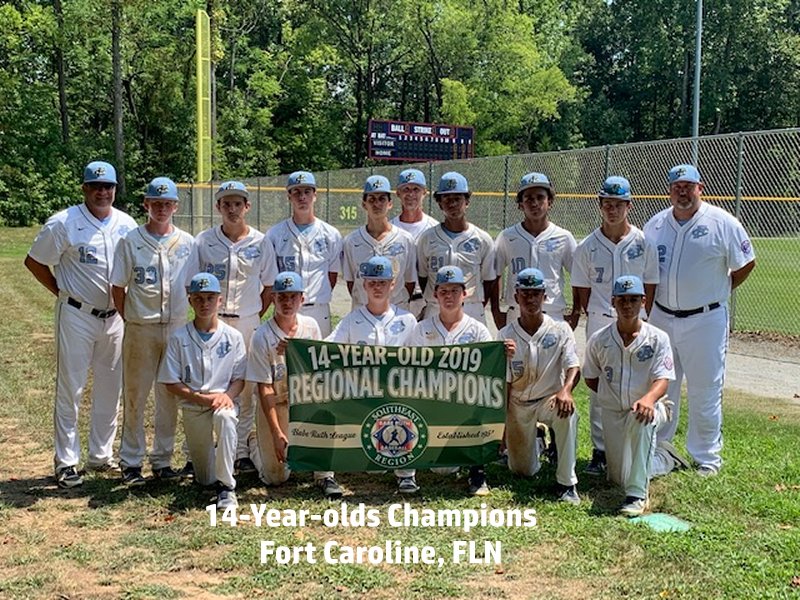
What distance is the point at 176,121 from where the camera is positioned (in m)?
44.6

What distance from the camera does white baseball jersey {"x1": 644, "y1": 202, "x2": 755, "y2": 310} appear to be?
6238 mm

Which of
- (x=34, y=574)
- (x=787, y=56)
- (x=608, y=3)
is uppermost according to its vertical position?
(x=608, y=3)

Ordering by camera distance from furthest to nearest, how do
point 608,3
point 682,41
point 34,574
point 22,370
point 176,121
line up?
point 608,3
point 682,41
point 176,121
point 22,370
point 34,574

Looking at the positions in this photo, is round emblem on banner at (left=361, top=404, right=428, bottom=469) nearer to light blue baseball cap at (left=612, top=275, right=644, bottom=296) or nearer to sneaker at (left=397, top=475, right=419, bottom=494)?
sneaker at (left=397, top=475, right=419, bottom=494)

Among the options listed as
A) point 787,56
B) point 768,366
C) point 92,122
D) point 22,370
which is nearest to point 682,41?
point 787,56

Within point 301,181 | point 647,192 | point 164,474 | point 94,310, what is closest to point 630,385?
point 301,181

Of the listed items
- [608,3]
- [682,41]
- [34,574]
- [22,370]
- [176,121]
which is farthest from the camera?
[608,3]

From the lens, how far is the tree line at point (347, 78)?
4044cm

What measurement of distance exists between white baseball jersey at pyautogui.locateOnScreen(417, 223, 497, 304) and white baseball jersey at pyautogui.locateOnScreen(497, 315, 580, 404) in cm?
75

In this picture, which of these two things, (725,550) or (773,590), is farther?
(725,550)

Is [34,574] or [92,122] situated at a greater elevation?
[92,122]

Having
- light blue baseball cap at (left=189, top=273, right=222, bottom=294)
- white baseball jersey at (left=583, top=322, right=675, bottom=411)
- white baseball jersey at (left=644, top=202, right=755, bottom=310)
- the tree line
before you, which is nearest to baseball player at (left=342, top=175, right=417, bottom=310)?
light blue baseball cap at (left=189, top=273, right=222, bottom=294)

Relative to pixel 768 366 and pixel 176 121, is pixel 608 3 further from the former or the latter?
pixel 768 366

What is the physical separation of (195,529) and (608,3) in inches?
2261
